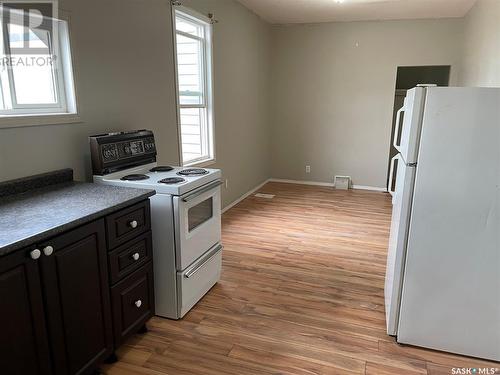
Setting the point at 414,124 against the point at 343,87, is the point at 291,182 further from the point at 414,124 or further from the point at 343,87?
the point at 414,124

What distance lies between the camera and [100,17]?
2.50m

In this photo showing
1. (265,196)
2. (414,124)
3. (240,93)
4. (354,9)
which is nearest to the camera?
(414,124)

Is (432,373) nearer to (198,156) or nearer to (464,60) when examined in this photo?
(198,156)

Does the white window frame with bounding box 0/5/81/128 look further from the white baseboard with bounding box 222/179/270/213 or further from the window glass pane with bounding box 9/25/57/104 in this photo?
the white baseboard with bounding box 222/179/270/213

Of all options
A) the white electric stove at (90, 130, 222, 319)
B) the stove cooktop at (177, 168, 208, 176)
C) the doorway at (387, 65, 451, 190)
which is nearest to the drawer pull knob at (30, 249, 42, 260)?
the white electric stove at (90, 130, 222, 319)

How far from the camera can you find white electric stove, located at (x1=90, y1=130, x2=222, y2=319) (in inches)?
88.7

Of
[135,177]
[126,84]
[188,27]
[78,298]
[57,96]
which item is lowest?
[78,298]

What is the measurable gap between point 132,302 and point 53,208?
2.33 ft

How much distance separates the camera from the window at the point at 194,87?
3.74 meters

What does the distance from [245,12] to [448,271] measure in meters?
4.28

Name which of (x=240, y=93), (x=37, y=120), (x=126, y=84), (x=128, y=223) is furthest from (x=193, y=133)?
(x=128, y=223)

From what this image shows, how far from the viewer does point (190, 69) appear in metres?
3.95

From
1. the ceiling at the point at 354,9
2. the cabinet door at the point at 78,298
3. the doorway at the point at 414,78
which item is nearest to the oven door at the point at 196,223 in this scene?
the cabinet door at the point at 78,298

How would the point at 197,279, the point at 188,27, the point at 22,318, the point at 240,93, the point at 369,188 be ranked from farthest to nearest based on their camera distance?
1. the point at 369,188
2. the point at 240,93
3. the point at 188,27
4. the point at 197,279
5. the point at 22,318
